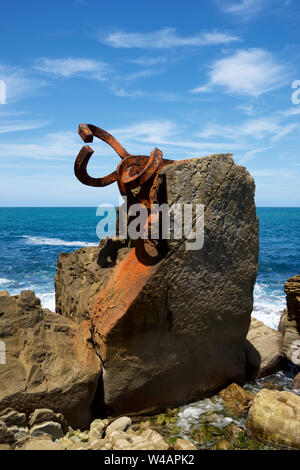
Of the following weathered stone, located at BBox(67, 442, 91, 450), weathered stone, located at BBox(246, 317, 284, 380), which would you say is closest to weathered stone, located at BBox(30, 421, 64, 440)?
weathered stone, located at BBox(67, 442, 91, 450)

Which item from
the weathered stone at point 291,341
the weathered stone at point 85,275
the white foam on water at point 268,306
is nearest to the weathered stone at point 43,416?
the weathered stone at point 85,275

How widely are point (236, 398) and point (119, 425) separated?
1.47m

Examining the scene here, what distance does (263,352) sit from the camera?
5141 millimetres

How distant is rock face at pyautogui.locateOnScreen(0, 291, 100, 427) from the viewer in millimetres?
A: 3287

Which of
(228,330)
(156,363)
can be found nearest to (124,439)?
(156,363)

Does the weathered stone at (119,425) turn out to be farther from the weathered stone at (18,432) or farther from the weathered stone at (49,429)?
the weathered stone at (18,432)

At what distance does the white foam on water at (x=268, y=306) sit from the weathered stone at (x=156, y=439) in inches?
209

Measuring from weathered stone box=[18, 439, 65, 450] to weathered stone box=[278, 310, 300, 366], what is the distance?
3.43 m

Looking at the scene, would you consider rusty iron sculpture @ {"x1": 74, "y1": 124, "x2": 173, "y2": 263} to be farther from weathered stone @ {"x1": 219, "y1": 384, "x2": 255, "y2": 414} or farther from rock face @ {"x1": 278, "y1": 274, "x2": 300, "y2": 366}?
rock face @ {"x1": 278, "y1": 274, "x2": 300, "y2": 366}

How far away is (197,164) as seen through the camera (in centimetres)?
386

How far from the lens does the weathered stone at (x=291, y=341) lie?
16.8 ft

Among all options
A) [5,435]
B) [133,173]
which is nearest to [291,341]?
[133,173]
